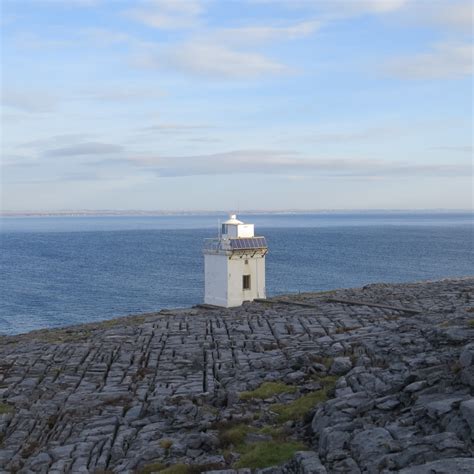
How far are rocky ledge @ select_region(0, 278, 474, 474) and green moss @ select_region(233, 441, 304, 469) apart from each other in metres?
0.03

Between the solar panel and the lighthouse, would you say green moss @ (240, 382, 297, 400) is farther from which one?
the solar panel

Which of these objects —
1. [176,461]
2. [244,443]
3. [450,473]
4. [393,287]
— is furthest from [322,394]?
[393,287]

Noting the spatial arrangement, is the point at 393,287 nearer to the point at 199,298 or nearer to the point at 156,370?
the point at 156,370

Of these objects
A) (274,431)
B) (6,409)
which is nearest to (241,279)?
(6,409)

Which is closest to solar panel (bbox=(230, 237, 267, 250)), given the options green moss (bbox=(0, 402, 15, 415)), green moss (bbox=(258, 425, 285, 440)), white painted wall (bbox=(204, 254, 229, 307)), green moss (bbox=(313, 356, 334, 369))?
white painted wall (bbox=(204, 254, 229, 307))

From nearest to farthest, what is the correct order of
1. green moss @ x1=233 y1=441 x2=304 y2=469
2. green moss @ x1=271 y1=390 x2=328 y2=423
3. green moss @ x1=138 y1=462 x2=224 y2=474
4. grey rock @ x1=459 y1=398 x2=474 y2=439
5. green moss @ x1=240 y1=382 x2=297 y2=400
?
grey rock @ x1=459 y1=398 x2=474 y2=439 < green moss @ x1=233 y1=441 x2=304 y2=469 < green moss @ x1=138 y1=462 x2=224 y2=474 < green moss @ x1=271 y1=390 x2=328 y2=423 < green moss @ x1=240 y1=382 x2=297 y2=400

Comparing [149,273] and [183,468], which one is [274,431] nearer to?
[183,468]

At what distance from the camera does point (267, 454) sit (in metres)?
13.3

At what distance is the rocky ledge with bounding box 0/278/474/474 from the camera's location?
39.8 ft

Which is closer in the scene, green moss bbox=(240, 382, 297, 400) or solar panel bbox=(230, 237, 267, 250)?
green moss bbox=(240, 382, 297, 400)

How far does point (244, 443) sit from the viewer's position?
14.5 metres

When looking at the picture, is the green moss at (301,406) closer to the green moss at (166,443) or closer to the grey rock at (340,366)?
the grey rock at (340,366)

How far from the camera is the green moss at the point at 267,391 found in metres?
17.8

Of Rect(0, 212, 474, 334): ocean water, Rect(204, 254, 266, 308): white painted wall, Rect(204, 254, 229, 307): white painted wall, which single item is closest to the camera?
Rect(204, 254, 266, 308): white painted wall
